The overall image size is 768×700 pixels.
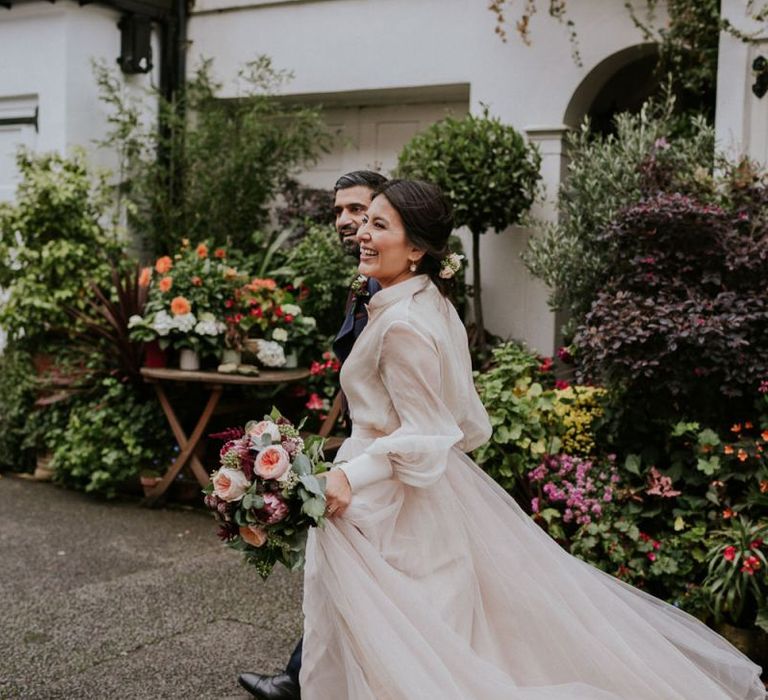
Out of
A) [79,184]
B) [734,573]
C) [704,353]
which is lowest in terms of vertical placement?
[734,573]

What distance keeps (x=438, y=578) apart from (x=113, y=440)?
4.48 m

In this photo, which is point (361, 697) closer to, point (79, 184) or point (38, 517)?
point (38, 517)

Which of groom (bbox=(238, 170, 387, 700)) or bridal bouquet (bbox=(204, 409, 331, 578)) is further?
groom (bbox=(238, 170, 387, 700))

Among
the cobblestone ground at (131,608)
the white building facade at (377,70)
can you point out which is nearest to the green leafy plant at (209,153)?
the white building facade at (377,70)

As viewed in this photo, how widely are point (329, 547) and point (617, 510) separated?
236 centimetres

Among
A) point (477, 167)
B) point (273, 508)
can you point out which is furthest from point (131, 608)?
point (477, 167)

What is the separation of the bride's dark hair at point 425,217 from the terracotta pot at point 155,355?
391 centimetres

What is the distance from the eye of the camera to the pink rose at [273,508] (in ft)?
8.92

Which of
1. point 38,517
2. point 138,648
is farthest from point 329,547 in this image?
point 38,517

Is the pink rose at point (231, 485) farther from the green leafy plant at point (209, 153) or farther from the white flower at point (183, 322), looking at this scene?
the green leafy plant at point (209, 153)

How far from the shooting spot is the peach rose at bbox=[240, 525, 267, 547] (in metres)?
2.77

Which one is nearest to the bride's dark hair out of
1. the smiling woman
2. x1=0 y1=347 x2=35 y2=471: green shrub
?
the smiling woman

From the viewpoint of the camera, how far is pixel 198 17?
9086mm

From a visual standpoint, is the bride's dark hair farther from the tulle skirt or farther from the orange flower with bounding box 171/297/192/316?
the orange flower with bounding box 171/297/192/316
